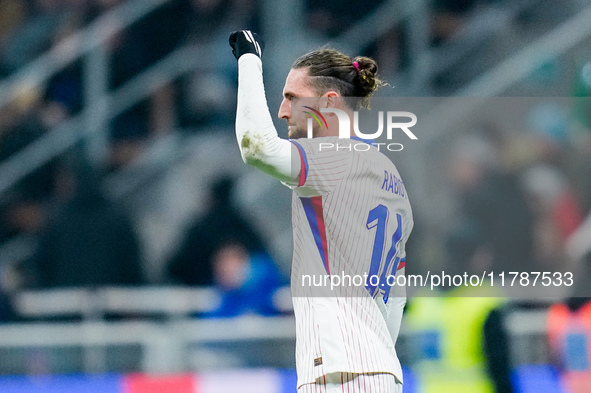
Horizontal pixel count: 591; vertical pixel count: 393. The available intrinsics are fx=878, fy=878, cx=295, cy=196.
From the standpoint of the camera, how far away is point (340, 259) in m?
2.38

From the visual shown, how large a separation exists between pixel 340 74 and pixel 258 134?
0.41 metres

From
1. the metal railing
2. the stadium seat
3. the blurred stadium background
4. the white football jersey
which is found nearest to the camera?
the white football jersey

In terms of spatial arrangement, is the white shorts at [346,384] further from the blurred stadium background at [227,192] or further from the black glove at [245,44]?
the blurred stadium background at [227,192]

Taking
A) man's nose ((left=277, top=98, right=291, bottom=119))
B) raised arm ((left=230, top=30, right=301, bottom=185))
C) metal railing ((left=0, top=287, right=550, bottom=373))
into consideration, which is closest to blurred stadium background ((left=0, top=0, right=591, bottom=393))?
metal railing ((left=0, top=287, right=550, bottom=373))

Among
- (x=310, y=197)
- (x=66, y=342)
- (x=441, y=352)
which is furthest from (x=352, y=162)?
(x=66, y=342)

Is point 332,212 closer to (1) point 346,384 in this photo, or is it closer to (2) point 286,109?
(2) point 286,109

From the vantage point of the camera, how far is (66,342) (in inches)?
196

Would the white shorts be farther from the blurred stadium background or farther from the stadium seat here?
the stadium seat

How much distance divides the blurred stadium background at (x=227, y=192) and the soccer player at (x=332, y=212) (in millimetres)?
1772


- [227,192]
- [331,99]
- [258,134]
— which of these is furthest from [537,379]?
[258,134]

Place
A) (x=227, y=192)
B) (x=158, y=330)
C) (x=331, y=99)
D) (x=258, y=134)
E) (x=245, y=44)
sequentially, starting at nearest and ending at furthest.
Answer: (x=258, y=134) → (x=245, y=44) → (x=331, y=99) → (x=158, y=330) → (x=227, y=192)

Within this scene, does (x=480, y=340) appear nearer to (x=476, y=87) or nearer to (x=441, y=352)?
(x=441, y=352)

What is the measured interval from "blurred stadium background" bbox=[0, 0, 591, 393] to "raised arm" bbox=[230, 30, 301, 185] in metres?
2.06

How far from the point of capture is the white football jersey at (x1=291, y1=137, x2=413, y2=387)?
2.33 metres
